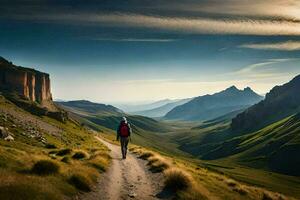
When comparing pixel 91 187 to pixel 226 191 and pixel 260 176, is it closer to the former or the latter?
pixel 226 191

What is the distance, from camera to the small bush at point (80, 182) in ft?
65.2

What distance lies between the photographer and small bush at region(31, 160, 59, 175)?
20523mm

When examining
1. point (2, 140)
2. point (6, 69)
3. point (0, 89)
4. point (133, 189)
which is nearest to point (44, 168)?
point (133, 189)

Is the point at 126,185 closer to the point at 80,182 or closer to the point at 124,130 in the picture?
the point at 80,182

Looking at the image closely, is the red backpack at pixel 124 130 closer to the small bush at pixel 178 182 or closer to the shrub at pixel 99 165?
the shrub at pixel 99 165

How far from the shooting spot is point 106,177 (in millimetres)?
25297

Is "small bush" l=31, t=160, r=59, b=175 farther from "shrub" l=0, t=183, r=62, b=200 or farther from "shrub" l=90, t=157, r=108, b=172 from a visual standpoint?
"shrub" l=90, t=157, r=108, b=172

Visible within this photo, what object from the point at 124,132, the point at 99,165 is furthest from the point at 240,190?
the point at 124,132

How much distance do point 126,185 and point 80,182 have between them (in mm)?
4177

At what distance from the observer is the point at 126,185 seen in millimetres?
23516

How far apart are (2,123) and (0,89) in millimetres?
130949

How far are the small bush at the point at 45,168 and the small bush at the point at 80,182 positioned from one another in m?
1.22

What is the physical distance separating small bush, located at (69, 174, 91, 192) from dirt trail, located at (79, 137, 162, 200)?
0.43 m

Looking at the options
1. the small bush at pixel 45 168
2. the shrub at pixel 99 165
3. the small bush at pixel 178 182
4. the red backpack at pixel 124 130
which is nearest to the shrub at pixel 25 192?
the small bush at pixel 45 168
